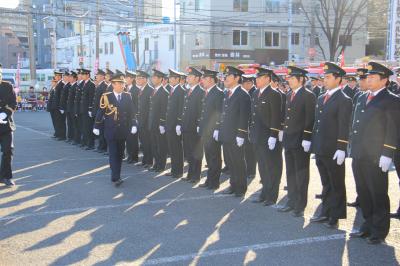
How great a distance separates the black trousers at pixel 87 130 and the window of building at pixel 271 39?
3011 cm

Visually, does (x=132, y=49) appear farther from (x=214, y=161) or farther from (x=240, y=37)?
(x=214, y=161)

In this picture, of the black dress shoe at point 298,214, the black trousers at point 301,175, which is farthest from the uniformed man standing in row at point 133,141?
the black dress shoe at point 298,214

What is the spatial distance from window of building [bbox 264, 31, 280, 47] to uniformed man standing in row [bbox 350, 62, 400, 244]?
119 ft

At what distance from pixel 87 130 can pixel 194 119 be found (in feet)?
16.7

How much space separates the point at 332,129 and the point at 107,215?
3.12 meters

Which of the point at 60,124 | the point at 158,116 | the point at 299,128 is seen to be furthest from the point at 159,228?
the point at 60,124

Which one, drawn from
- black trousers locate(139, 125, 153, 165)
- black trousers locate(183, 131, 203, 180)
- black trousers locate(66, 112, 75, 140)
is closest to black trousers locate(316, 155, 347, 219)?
black trousers locate(183, 131, 203, 180)

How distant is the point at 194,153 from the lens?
28.6ft

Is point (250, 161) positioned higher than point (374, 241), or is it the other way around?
point (250, 161)

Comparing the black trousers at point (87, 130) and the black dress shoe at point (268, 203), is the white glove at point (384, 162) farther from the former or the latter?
the black trousers at point (87, 130)

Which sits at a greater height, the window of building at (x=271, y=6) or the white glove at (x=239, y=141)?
the window of building at (x=271, y=6)

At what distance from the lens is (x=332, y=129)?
5941 mm

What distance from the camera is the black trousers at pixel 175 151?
9141 millimetres

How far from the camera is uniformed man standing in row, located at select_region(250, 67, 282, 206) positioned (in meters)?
7.05
